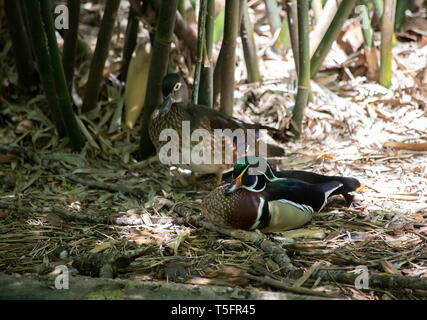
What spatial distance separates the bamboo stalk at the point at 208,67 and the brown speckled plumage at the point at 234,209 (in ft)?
2.77

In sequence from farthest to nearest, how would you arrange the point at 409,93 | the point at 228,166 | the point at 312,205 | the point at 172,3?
the point at 409,93 < the point at 228,166 < the point at 172,3 < the point at 312,205

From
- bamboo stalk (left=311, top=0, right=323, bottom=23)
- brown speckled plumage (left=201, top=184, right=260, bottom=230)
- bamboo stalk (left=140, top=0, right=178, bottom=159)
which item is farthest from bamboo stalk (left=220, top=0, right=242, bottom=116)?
bamboo stalk (left=311, top=0, right=323, bottom=23)

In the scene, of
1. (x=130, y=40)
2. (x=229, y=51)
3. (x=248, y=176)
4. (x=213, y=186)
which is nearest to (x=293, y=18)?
(x=229, y=51)

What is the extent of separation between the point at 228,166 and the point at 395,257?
1.30m

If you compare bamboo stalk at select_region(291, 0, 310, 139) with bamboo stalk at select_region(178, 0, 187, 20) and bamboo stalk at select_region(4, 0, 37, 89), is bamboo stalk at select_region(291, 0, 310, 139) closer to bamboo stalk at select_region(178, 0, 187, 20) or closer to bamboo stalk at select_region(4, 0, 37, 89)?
bamboo stalk at select_region(178, 0, 187, 20)

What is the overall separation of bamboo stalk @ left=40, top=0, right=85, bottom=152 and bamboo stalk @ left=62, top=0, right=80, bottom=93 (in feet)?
0.94

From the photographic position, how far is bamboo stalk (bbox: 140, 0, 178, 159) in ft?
10.0

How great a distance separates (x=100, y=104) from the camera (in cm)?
384

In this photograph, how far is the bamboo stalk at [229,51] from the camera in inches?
126

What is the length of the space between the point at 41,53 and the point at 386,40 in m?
2.44

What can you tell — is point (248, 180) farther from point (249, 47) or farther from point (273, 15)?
point (273, 15)

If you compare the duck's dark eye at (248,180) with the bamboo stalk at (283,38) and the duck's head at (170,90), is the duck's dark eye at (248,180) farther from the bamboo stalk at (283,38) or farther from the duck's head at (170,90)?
the bamboo stalk at (283,38)

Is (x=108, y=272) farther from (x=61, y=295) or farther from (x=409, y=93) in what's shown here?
(x=409, y=93)
